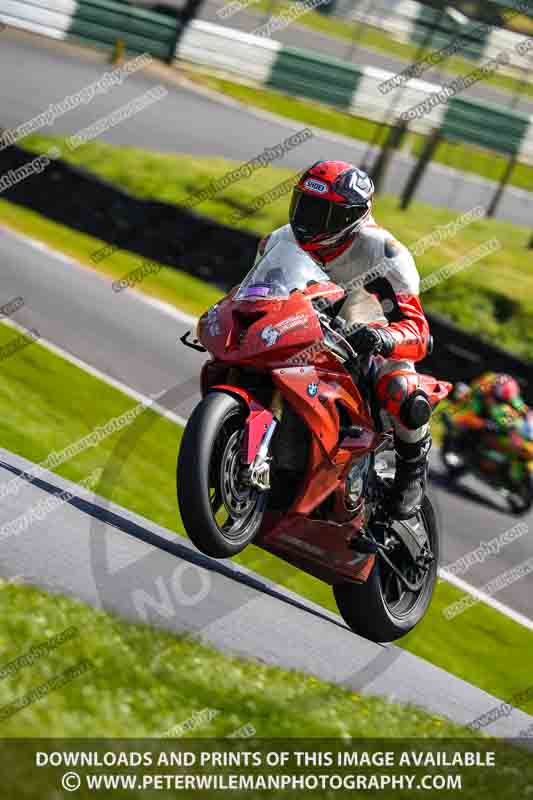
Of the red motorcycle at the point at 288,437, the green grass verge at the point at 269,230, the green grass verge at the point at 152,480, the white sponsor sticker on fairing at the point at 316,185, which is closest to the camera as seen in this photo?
the red motorcycle at the point at 288,437

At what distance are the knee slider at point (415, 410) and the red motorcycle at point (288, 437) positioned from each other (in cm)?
19

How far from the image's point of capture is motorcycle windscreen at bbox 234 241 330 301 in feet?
20.1

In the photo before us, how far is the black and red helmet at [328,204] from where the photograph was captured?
6.34m

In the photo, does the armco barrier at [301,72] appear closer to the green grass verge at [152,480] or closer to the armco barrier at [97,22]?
the armco barrier at [97,22]

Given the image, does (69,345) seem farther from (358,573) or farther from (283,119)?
(283,119)

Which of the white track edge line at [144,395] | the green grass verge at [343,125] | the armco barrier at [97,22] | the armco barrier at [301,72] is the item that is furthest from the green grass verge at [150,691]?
the green grass verge at [343,125]

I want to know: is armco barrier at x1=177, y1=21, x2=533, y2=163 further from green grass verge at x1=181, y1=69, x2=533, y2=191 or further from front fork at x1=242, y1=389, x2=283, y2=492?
front fork at x1=242, y1=389, x2=283, y2=492

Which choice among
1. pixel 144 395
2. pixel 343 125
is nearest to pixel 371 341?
pixel 144 395

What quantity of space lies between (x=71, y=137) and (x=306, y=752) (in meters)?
17.7

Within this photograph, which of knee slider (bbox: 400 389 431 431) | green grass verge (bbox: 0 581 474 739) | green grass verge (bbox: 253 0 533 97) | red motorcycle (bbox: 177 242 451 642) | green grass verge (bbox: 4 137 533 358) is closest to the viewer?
green grass verge (bbox: 0 581 474 739)

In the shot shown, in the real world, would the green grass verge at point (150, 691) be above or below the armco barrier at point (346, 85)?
above

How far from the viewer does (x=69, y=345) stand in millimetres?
13852

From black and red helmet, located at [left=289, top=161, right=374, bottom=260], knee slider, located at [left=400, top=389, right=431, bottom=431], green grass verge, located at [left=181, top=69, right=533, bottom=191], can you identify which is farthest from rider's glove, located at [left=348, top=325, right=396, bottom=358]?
green grass verge, located at [left=181, top=69, right=533, bottom=191]

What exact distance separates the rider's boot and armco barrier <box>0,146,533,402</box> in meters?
11.7
